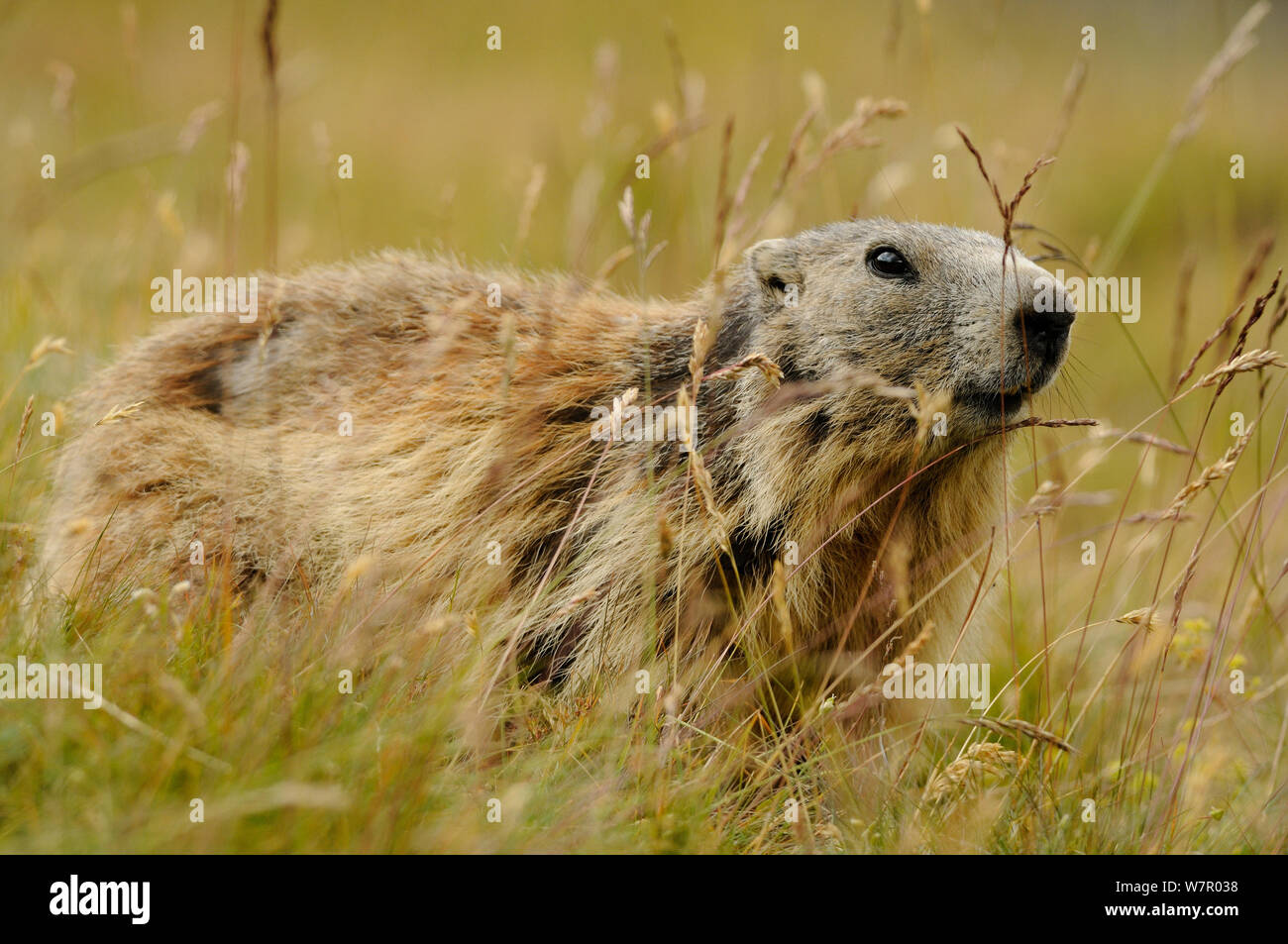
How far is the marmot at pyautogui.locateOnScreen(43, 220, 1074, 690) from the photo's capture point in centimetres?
436

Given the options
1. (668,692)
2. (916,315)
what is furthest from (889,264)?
(668,692)

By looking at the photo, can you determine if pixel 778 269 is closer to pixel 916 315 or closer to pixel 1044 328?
pixel 916 315

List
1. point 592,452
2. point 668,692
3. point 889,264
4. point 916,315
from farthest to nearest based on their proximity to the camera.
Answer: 1. point 592,452
2. point 889,264
3. point 916,315
4. point 668,692

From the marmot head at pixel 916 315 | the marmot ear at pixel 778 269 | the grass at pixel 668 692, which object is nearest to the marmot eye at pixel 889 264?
the marmot head at pixel 916 315

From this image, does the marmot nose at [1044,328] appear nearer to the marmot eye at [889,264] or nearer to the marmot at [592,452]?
the marmot at [592,452]

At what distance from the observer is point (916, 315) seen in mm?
4426

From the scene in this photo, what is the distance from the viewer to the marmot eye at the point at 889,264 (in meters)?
4.57

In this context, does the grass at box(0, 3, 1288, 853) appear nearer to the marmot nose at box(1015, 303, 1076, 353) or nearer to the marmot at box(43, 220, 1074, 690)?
the marmot at box(43, 220, 1074, 690)

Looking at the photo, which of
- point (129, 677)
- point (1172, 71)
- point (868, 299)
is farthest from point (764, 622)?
point (1172, 71)

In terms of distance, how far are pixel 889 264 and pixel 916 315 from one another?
0.30m

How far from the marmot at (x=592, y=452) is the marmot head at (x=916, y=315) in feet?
0.04
